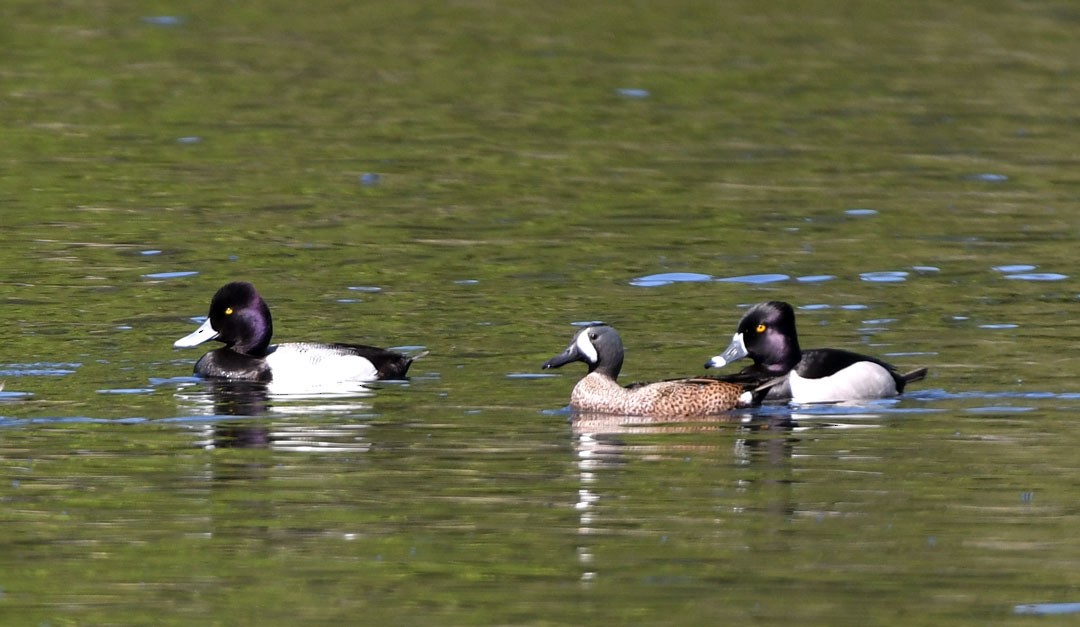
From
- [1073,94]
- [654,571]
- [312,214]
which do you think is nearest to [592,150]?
[312,214]

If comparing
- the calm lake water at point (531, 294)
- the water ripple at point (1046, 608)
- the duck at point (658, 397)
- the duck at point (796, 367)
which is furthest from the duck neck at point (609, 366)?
the water ripple at point (1046, 608)

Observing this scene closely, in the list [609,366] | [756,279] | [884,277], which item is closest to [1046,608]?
[609,366]

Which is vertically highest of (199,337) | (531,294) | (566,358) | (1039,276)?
(566,358)

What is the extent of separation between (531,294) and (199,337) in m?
3.24

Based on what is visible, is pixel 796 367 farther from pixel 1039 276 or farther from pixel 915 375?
pixel 1039 276

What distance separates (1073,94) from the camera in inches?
1216

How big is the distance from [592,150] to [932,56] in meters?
9.75

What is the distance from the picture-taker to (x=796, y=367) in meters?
15.6

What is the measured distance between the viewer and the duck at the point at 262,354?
15938 mm

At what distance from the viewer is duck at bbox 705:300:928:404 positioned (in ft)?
49.5

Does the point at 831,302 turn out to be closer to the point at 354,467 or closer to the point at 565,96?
the point at 354,467

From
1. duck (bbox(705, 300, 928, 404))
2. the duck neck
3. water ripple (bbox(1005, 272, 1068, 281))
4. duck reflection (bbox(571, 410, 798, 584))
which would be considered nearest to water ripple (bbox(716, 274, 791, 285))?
water ripple (bbox(1005, 272, 1068, 281))

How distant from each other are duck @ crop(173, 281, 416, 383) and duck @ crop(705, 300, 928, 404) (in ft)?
8.45

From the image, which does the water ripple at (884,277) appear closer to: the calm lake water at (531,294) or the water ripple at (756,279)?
the calm lake water at (531,294)
